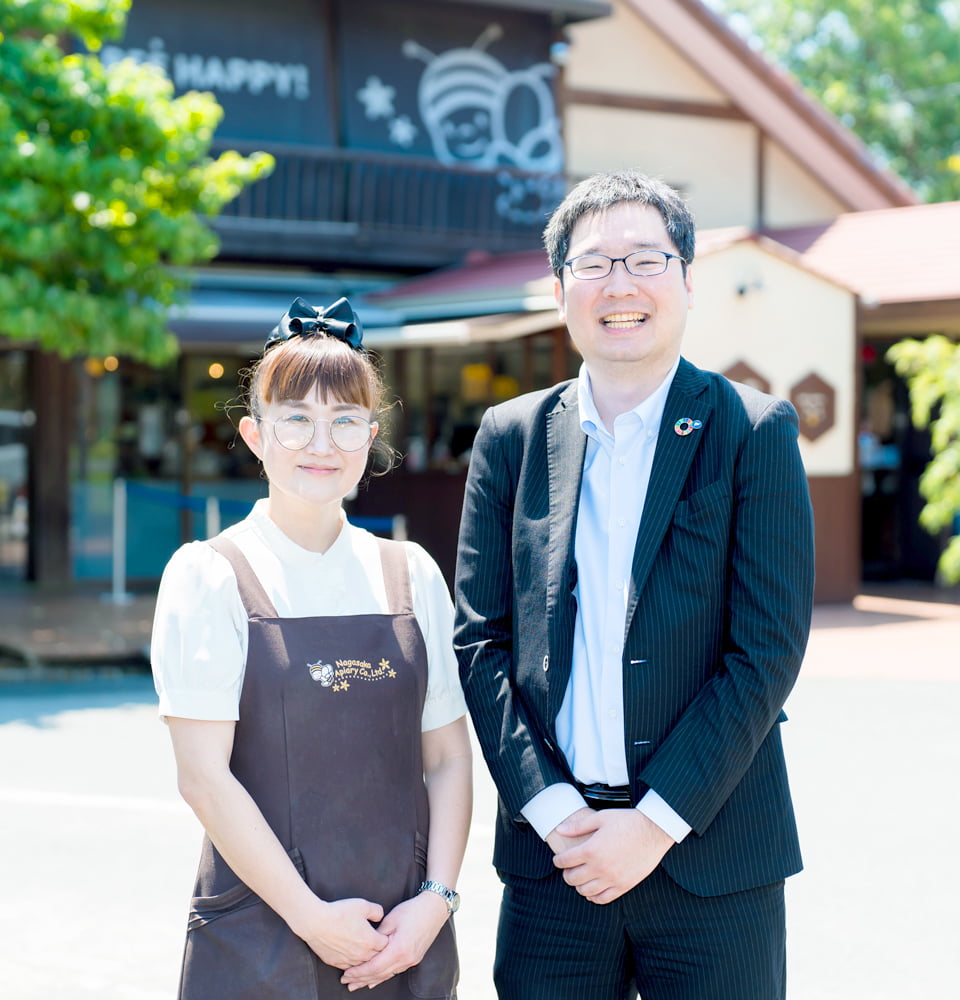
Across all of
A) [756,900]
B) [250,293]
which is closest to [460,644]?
[756,900]

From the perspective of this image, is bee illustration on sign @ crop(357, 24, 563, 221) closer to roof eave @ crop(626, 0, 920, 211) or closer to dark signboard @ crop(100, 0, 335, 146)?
dark signboard @ crop(100, 0, 335, 146)

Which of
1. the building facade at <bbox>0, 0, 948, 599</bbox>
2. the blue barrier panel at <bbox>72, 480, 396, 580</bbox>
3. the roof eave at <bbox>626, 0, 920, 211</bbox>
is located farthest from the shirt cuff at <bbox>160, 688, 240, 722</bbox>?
the roof eave at <bbox>626, 0, 920, 211</bbox>

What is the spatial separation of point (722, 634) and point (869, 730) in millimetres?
5060

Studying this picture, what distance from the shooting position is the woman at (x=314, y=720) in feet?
6.75

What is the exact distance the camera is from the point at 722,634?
216cm

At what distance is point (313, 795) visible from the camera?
211 centimetres

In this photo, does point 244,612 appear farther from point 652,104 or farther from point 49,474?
point 652,104

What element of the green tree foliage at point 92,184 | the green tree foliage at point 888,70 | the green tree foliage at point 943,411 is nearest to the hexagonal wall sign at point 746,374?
the green tree foliage at point 943,411

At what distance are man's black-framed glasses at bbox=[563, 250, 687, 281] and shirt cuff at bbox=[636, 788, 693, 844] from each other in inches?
33.6

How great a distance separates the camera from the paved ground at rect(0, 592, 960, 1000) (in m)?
3.88

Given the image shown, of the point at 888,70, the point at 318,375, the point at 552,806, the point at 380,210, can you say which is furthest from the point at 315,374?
the point at 888,70

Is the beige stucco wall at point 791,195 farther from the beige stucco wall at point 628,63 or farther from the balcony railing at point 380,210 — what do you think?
the balcony railing at point 380,210

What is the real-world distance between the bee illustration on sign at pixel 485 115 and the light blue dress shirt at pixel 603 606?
12076mm

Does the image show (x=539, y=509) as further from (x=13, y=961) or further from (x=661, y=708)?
(x=13, y=961)
